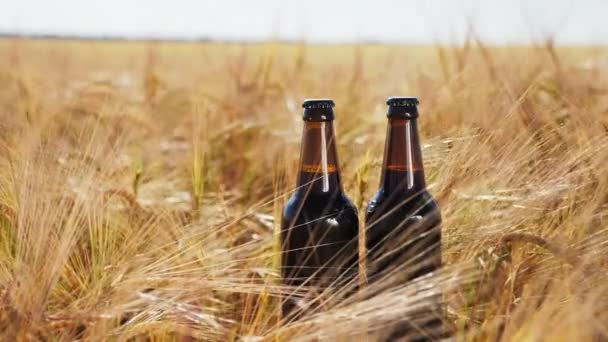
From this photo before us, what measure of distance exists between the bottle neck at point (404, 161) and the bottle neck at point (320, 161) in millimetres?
86

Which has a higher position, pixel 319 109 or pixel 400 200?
pixel 319 109

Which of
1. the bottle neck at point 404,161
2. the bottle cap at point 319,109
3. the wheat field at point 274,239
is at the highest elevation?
the bottle cap at point 319,109

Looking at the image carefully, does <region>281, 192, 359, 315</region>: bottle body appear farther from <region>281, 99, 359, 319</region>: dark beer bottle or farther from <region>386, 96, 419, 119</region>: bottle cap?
<region>386, 96, 419, 119</region>: bottle cap

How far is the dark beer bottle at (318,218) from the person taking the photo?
1.12 metres

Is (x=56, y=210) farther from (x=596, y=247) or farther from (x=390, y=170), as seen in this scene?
(x=596, y=247)

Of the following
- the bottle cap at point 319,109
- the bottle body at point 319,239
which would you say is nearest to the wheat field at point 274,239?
the bottle body at point 319,239

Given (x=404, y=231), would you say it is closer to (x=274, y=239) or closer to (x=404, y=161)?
(x=404, y=161)

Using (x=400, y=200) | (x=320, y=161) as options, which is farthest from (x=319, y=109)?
(x=400, y=200)

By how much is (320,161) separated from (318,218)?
95 millimetres

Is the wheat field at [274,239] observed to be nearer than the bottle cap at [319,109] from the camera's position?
Yes

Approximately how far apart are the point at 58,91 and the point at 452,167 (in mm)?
2020

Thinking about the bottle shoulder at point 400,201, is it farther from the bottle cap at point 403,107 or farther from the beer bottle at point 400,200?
the bottle cap at point 403,107

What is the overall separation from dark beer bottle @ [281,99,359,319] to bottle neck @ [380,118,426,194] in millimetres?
79

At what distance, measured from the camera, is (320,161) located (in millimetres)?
1148
